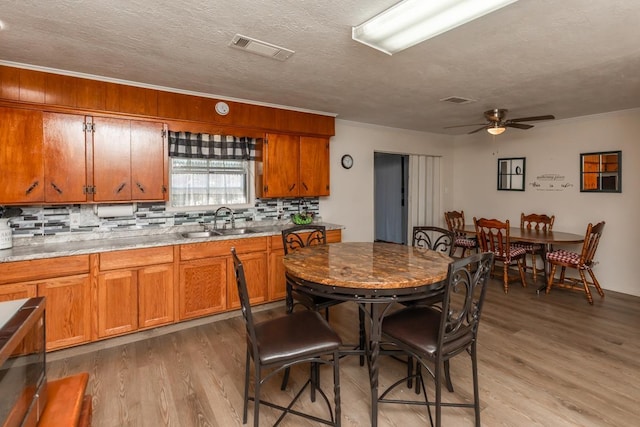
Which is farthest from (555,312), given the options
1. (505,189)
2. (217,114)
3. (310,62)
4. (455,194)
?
(217,114)

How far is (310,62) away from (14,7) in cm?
177

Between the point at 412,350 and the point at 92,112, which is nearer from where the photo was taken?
the point at 412,350

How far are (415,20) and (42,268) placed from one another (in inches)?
120

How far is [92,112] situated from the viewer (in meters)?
2.87

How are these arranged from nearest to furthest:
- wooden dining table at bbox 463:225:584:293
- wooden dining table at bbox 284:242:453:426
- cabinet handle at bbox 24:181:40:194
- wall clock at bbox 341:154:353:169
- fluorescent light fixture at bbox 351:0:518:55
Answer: fluorescent light fixture at bbox 351:0:518:55, wooden dining table at bbox 284:242:453:426, cabinet handle at bbox 24:181:40:194, wooden dining table at bbox 463:225:584:293, wall clock at bbox 341:154:353:169

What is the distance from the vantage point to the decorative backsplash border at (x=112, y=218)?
289 cm

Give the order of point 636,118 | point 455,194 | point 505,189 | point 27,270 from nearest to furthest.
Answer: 1. point 27,270
2. point 636,118
3. point 505,189
4. point 455,194

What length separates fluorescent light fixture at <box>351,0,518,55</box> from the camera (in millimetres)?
1607

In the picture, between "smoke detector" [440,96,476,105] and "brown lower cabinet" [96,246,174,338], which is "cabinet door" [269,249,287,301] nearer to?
"brown lower cabinet" [96,246,174,338]

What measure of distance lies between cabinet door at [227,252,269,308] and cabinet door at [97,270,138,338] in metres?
0.88

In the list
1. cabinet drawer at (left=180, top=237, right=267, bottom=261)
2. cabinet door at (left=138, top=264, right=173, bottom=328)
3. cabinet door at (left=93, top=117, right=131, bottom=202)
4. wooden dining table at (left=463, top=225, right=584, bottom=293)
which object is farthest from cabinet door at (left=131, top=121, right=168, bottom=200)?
wooden dining table at (left=463, top=225, right=584, bottom=293)

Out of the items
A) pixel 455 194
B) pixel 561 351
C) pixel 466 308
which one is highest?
pixel 455 194

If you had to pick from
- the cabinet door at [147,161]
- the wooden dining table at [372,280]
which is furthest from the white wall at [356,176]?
the wooden dining table at [372,280]

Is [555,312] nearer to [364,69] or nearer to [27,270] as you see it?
[364,69]
